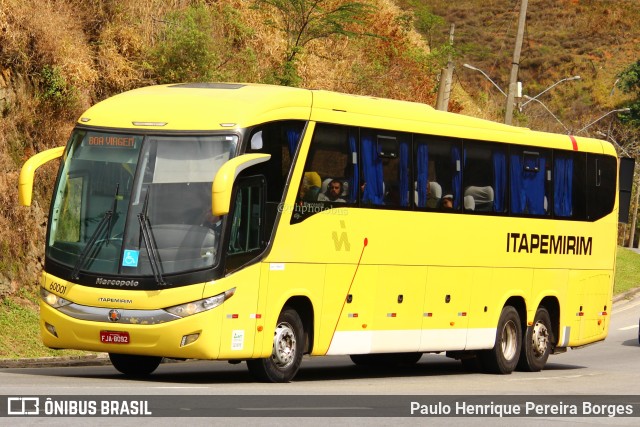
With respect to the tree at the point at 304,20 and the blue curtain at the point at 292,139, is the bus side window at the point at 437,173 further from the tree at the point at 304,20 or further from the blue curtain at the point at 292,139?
the tree at the point at 304,20

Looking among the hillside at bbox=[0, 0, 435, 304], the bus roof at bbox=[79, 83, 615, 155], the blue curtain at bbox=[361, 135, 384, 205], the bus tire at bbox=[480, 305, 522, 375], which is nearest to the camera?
the bus roof at bbox=[79, 83, 615, 155]

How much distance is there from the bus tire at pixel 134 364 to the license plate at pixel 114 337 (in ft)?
6.51

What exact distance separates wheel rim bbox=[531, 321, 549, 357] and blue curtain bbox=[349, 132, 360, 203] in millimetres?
6272

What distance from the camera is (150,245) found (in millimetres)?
15727

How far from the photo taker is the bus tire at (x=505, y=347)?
22.0m

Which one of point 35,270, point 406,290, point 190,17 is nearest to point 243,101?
point 406,290

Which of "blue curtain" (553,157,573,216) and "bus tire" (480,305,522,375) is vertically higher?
"blue curtain" (553,157,573,216)

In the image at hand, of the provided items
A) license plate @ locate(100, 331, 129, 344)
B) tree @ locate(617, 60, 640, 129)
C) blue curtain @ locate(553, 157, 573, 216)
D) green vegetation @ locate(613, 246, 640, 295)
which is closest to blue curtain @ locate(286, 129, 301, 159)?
license plate @ locate(100, 331, 129, 344)

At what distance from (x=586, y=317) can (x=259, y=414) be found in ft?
43.7

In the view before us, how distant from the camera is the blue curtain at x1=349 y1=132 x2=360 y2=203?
18156mm

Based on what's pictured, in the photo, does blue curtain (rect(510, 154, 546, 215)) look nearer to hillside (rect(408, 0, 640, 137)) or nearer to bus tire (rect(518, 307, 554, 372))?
bus tire (rect(518, 307, 554, 372))

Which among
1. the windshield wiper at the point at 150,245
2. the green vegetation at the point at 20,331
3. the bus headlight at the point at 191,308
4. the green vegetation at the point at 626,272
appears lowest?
the green vegetation at the point at 626,272

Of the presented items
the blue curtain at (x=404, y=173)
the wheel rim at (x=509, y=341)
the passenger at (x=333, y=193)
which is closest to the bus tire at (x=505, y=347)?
the wheel rim at (x=509, y=341)

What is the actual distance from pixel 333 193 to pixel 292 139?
1102 millimetres
